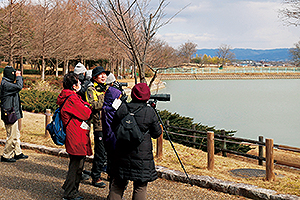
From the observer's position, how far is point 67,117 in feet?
13.8

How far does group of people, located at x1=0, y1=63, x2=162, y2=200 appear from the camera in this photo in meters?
3.34

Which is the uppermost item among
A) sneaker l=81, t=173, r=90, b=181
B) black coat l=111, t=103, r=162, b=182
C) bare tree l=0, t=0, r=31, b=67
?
bare tree l=0, t=0, r=31, b=67

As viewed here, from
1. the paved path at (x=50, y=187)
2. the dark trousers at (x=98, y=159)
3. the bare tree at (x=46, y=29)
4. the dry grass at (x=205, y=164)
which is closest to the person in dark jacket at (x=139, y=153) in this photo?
the paved path at (x=50, y=187)

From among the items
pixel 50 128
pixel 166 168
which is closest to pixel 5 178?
pixel 50 128

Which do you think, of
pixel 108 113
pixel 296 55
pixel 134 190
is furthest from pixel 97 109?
pixel 296 55

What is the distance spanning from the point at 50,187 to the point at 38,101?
10.7 m

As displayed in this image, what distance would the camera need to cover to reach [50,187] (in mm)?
4879

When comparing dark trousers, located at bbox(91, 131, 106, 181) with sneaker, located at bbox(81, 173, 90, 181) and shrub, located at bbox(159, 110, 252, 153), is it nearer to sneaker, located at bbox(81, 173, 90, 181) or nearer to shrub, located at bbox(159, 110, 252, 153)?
sneaker, located at bbox(81, 173, 90, 181)

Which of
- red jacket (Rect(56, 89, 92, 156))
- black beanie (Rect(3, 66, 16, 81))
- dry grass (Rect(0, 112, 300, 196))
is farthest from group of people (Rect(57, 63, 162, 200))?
dry grass (Rect(0, 112, 300, 196))

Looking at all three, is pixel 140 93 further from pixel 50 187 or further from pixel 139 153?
pixel 50 187

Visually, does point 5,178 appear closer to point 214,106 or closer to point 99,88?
point 99,88

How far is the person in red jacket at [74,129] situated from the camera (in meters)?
4.16

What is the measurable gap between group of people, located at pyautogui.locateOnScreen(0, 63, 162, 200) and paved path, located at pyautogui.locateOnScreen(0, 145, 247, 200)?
1.02 feet

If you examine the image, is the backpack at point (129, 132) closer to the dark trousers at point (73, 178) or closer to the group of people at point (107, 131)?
the group of people at point (107, 131)
